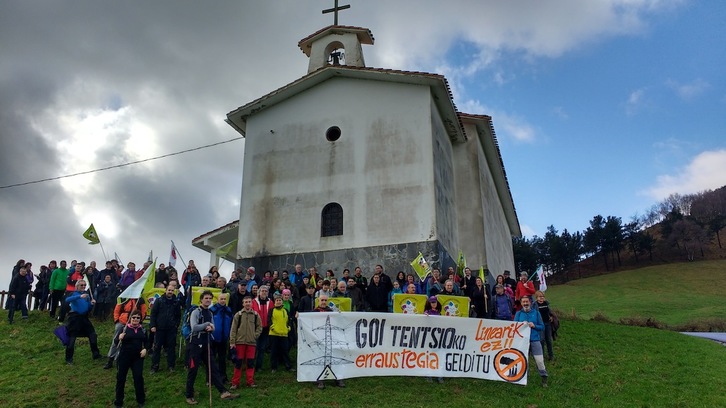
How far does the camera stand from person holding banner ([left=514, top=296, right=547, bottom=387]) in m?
10.8

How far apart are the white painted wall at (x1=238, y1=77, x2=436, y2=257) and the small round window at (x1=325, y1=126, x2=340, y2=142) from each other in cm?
17

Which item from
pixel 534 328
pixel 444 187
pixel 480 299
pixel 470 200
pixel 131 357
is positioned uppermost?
pixel 470 200

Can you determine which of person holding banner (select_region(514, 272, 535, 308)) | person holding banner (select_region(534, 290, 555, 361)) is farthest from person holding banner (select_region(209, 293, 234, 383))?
person holding banner (select_region(514, 272, 535, 308))

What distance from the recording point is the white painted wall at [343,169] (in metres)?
18.2

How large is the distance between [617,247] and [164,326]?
70.5 metres

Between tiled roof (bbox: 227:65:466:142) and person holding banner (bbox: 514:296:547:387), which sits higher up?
tiled roof (bbox: 227:65:466:142)

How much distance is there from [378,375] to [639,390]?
17.1 feet

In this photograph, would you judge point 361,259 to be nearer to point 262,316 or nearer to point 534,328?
point 262,316

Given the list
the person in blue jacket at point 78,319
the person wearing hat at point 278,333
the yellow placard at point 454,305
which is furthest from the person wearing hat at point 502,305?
the person in blue jacket at point 78,319

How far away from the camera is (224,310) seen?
36.1 feet

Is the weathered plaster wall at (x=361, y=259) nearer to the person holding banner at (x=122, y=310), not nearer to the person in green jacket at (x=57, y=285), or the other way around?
the person in green jacket at (x=57, y=285)

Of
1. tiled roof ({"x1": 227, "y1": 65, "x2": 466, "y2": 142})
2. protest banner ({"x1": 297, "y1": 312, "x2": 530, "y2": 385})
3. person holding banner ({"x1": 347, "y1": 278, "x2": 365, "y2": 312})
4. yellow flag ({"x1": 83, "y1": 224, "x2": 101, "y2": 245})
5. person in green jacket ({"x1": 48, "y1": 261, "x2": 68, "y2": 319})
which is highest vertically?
tiled roof ({"x1": 227, "y1": 65, "x2": 466, "y2": 142})

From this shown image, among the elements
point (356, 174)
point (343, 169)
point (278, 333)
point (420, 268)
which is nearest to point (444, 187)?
point (356, 174)

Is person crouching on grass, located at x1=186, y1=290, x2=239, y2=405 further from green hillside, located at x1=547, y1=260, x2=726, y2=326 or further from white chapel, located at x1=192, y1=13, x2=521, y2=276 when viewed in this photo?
green hillside, located at x1=547, y1=260, x2=726, y2=326
